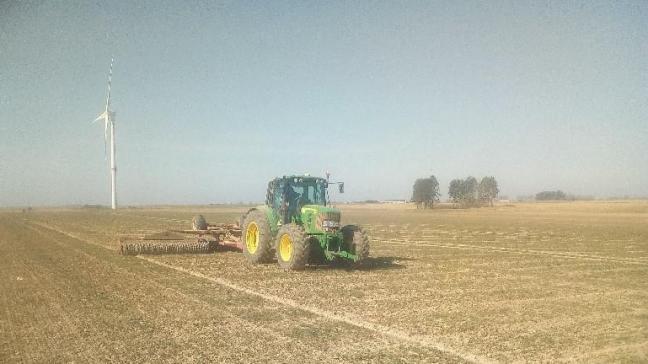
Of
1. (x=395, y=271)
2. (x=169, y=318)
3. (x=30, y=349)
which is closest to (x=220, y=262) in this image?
(x=395, y=271)

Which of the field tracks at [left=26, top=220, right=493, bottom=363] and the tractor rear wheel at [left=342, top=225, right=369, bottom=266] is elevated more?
the tractor rear wheel at [left=342, top=225, right=369, bottom=266]

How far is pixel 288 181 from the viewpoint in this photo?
14.3 meters

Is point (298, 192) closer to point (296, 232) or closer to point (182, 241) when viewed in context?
point (296, 232)

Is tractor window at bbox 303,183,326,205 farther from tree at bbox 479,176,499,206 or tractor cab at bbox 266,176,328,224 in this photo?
tree at bbox 479,176,499,206

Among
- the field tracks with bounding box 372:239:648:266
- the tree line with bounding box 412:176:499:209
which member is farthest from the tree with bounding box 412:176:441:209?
the field tracks with bounding box 372:239:648:266

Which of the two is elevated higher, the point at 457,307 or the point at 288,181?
the point at 288,181

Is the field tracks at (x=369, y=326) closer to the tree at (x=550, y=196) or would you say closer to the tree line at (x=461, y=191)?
the tree line at (x=461, y=191)

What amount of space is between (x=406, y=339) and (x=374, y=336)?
44 centimetres

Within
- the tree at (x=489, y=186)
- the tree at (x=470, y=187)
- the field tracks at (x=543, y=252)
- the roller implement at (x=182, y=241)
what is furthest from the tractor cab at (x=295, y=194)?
the tree at (x=489, y=186)

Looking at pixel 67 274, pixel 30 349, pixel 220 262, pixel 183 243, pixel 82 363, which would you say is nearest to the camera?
pixel 82 363

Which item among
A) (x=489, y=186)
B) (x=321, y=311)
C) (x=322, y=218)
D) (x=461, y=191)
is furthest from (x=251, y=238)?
(x=489, y=186)

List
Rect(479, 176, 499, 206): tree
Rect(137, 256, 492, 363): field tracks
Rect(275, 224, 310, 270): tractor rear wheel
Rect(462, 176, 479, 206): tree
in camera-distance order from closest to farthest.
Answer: Rect(137, 256, 492, 363): field tracks
Rect(275, 224, 310, 270): tractor rear wheel
Rect(462, 176, 479, 206): tree
Rect(479, 176, 499, 206): tree

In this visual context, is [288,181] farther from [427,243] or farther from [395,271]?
[427,243]

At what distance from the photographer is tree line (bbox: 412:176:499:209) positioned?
93.4 metres
